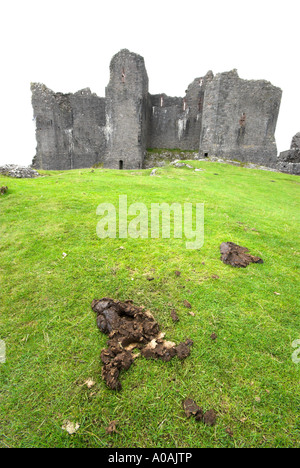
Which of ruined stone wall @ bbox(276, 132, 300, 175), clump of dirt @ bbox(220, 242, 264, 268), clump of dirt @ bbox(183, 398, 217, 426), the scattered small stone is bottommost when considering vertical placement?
clump of dirt @ bbox(183, 398, 217, 426)

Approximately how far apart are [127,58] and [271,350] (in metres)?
32.8

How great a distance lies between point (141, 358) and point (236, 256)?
3188 mm

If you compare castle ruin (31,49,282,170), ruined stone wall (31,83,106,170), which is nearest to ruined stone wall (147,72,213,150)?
castle ruin (31,49,282,170)

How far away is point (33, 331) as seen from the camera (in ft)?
10.3

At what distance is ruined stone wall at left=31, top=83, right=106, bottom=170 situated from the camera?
1272 inches

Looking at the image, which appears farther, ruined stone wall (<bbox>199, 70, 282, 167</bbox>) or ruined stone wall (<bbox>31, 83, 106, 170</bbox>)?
ruined stone wall (<bbox>31, 83, 106, 170</bbox>)

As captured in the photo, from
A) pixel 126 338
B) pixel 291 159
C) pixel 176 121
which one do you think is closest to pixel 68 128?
pixel 176 121

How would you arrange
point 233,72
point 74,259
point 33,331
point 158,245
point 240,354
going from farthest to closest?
point 233,72, point 158,245, point 74,259, point 33,331, point 240,354

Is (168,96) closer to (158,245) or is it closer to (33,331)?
(158,245)

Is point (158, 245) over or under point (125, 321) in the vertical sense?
over

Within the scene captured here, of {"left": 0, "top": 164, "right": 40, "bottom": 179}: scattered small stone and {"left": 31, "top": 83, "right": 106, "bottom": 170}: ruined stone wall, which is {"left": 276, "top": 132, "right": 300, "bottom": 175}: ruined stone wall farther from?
{"left": 0, "top": 164, "right": 40, "bottom": 179}: scattered small stone

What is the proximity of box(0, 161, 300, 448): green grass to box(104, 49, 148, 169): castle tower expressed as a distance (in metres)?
25.2
